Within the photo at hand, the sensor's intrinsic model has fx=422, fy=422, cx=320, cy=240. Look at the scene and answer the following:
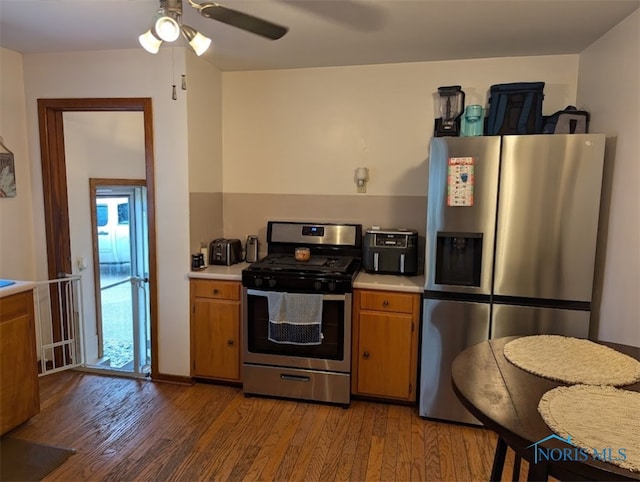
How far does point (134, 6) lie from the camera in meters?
2.26

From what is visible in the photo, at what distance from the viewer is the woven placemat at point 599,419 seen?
1.04 metres

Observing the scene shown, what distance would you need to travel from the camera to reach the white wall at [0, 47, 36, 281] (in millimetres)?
3092

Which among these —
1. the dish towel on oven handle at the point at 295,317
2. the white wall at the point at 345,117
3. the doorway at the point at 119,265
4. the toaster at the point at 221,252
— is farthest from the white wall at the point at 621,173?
the doorway at the point at 119,265

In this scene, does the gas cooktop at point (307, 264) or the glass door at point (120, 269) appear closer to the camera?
the gas cooktop at point (307, 264)

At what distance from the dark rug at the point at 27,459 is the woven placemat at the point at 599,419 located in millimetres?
2424

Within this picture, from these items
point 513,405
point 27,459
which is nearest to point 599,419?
point 513,405

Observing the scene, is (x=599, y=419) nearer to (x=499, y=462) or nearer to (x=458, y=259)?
(x=499, y=462)

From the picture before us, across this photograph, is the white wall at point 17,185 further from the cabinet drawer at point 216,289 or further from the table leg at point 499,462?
the table leg at point 499,462

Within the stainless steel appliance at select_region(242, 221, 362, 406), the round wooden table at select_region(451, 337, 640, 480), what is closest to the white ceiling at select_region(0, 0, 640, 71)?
the stainless steel appliance at select_region(242, 221, 362, 406)

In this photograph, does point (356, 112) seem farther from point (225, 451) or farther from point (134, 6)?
point (225, 451)

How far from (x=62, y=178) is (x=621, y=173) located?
3.86m

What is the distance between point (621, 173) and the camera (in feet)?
7.72

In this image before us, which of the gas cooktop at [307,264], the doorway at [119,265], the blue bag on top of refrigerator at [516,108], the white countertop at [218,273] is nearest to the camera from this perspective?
the blue bag on top of refrigerator at [516,108]

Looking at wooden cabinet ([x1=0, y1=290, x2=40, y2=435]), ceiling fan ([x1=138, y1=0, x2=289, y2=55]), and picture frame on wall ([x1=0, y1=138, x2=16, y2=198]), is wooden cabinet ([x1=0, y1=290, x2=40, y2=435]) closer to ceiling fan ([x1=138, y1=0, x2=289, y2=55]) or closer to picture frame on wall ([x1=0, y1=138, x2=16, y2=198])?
picture frame on wall ([x1=0, y1=138, x2=16, y2=198])
